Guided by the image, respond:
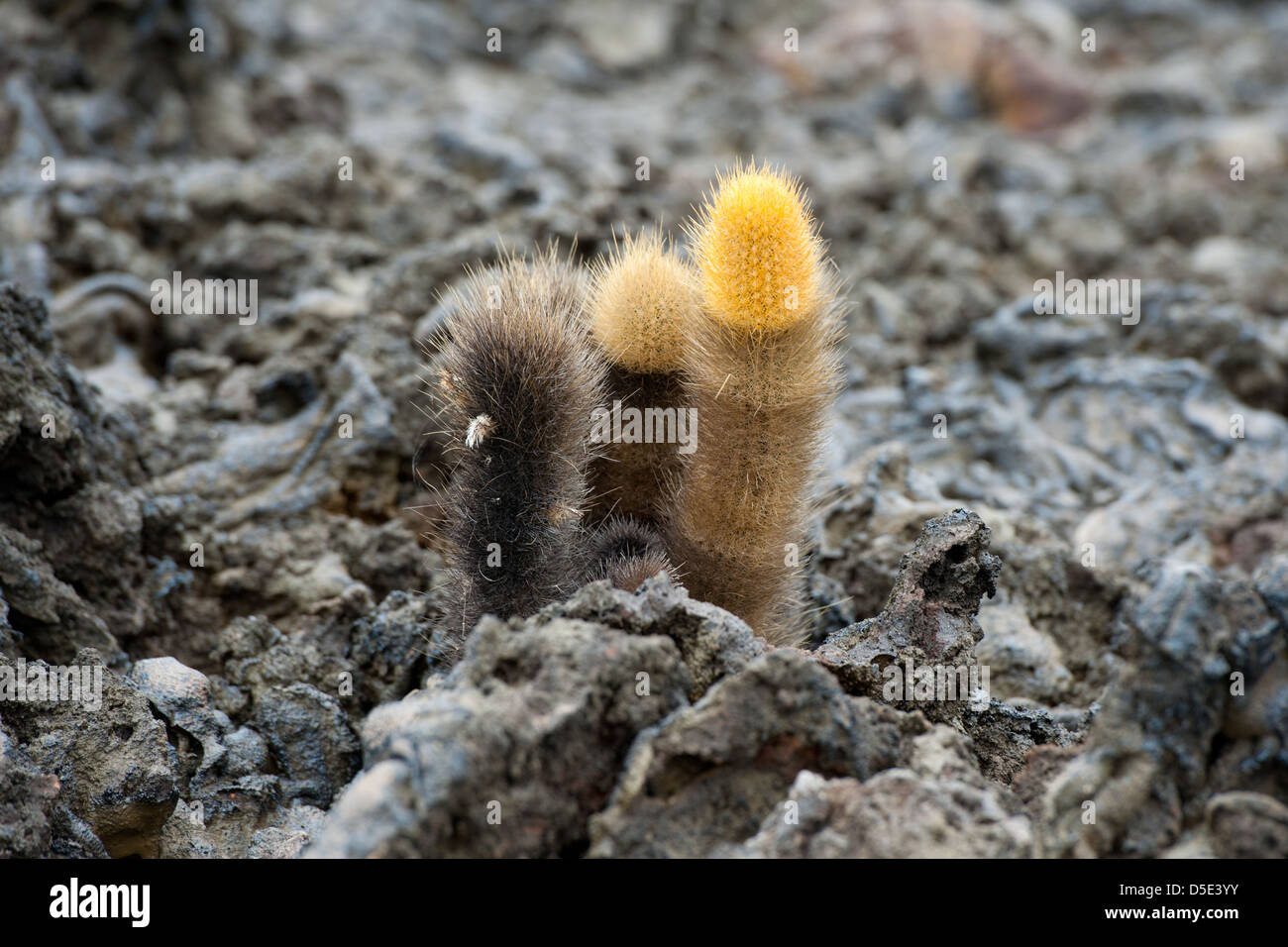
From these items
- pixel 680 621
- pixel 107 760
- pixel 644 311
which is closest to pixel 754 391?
pixel 644 311

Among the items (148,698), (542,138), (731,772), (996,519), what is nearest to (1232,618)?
(731,772)

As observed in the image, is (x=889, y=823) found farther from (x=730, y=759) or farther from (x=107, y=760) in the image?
(x=107, y=760)

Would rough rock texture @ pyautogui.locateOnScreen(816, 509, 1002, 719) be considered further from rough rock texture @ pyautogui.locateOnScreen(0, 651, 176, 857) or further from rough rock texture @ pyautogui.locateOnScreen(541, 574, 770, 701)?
rough rock texture @ pyautogui.locateOnScreen(0, 651, 176, 857)

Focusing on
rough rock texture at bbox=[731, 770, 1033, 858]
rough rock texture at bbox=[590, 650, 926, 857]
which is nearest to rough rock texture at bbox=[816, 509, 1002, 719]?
rough rock texture at bbox=[590, 650, 926, 857]

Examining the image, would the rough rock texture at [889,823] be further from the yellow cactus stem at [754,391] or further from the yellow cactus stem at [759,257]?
the yellow cactus stem at [759,257]

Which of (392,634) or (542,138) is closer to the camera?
(392,634)

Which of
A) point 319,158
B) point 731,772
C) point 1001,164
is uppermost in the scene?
point 1001,164
